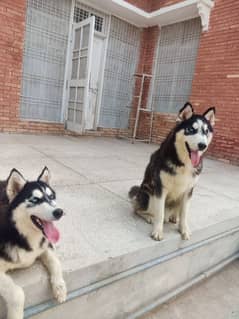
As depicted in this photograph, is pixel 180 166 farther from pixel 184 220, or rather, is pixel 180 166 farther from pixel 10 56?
pixel 10 56

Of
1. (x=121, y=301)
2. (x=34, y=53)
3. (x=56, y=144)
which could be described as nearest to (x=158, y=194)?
(x=121, y=301)

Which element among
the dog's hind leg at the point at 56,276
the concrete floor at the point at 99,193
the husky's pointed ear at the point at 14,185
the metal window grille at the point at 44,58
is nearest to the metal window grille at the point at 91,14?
the metal window grille at the point at 44,58

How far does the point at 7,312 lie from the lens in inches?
45.3

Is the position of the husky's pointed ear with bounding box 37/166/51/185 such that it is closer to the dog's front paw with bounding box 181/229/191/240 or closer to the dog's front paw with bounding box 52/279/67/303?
the dog's front paw with bounding box 52/279/67/303

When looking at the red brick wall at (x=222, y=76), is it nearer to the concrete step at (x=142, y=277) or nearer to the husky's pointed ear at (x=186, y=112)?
the concrete step at (x=142, y=277)

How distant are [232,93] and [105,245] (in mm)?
4537

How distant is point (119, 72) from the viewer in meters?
6.86

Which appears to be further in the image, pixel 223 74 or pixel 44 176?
pixel 223 74

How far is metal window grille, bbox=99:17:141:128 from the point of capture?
21.7ft

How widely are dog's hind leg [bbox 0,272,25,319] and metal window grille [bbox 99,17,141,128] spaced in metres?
5.94

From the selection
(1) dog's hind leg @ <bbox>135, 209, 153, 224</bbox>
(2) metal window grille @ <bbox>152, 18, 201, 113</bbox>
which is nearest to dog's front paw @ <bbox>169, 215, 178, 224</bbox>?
(1) dog's hind leg @ <bbox>135, 209, 153, 224</bbox>

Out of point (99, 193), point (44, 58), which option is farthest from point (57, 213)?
point (44, 58)

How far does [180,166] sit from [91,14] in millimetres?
5603

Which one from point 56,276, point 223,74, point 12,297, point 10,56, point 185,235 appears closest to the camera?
point 12,297
